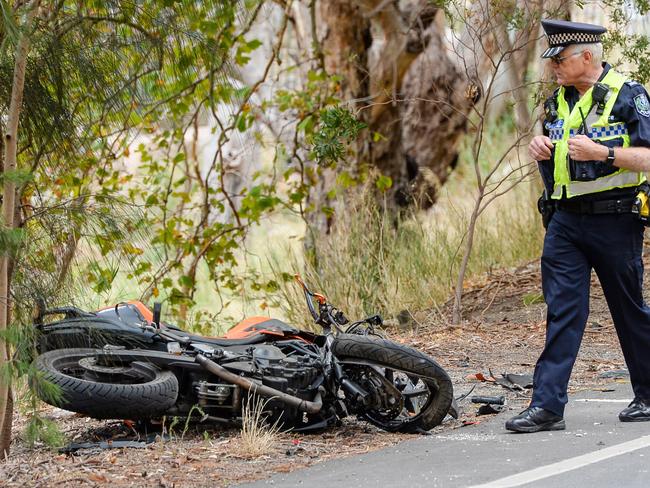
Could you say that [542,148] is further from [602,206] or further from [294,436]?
[294,436]

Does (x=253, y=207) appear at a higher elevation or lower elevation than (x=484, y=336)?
higher

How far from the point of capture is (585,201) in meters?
6.09

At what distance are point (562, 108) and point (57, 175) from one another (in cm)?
382

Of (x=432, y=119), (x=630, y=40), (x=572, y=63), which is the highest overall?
(x=630, y=40)

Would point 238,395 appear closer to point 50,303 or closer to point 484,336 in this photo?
point 50,303

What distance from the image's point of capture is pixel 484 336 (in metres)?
10.2

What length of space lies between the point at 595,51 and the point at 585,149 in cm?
62

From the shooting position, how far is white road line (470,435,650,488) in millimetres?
5012

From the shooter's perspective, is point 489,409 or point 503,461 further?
point 489,409

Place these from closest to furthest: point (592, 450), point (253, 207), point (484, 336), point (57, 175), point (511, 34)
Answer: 1. point (592, 450)
2. point (57, 175)
3. point (484, 336)
4. point (511, 34)
5. point (253, 207)

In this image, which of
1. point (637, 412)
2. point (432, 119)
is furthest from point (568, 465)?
point (432, 119)

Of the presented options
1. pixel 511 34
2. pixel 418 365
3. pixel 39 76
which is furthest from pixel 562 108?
pixel 511 34

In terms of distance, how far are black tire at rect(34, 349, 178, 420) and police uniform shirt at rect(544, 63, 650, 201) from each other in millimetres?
2537

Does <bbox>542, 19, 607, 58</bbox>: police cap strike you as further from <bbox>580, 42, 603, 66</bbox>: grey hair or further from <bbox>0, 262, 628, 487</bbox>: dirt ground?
<bbox>0, 262, 628, 487</bbox>: dirt ground
